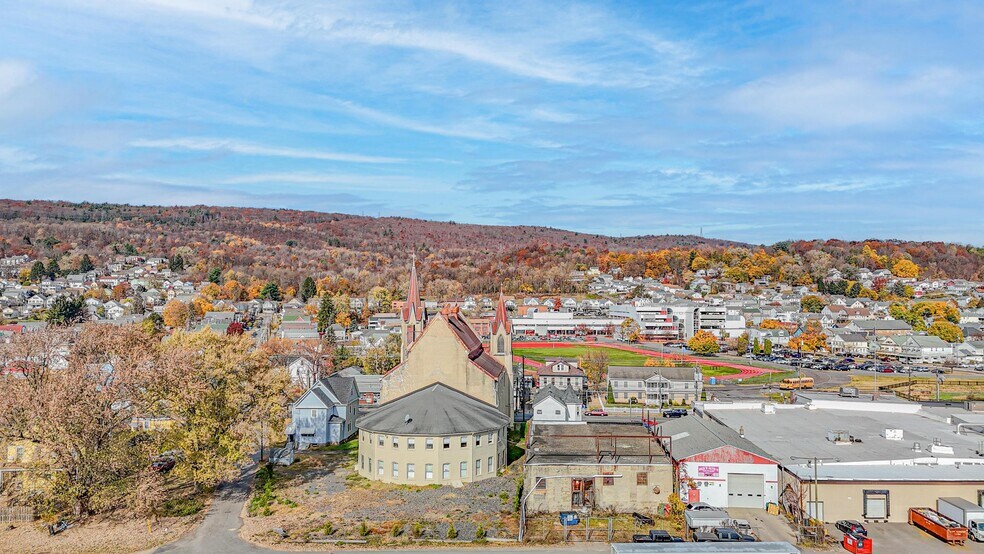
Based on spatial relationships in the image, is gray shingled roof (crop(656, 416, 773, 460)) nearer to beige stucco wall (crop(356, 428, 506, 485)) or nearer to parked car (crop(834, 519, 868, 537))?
parked car (crop(834, 519, 868, 537))

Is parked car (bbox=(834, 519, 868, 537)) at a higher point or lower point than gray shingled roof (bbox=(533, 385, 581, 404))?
lower

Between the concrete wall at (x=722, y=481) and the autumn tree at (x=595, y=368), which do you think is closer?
the concrete wall at (x=722, y=481)

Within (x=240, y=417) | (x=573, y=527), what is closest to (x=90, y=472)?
(x=240, y=417)

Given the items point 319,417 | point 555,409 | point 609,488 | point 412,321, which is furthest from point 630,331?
point 609,488

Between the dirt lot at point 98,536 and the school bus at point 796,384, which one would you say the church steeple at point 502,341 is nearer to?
the dirt lot at point 98,536

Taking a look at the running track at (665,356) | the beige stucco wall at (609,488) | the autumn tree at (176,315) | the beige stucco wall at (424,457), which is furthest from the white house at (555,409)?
the autumn tree at (176,315)

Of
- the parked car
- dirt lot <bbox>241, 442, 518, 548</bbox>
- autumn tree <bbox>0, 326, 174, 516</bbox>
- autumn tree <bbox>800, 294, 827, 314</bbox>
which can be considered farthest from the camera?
autumn tree <bbox>800, 294, 827, 314</bbox>

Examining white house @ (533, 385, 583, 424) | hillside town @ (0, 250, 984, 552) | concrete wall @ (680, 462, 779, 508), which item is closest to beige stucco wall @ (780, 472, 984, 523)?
hillside town @ (0, 250, 984, 552)
